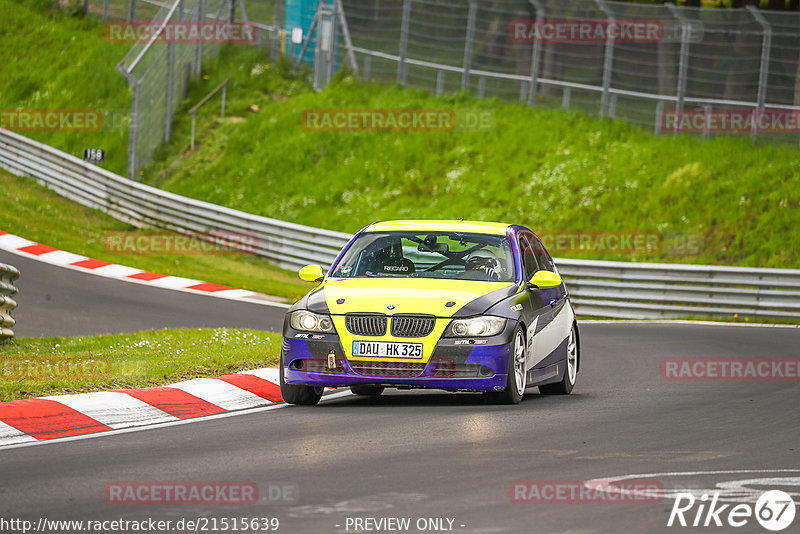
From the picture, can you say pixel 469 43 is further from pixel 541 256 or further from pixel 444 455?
pixel 444 455

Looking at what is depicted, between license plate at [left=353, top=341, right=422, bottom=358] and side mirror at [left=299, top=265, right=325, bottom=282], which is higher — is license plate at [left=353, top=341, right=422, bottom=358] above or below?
below

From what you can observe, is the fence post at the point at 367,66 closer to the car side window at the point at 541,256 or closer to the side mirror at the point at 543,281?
the car side window at the point at 541,256

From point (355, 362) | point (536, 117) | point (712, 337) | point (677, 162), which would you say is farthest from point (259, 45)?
point (355, 362)

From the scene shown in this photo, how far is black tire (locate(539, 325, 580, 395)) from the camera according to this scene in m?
12.7

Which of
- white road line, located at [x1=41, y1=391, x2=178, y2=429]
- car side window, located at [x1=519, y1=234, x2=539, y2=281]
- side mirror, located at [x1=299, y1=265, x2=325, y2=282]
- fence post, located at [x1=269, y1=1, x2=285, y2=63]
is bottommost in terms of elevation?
white road line, located at [x1=41, y1=391, x2=178, y2=429]

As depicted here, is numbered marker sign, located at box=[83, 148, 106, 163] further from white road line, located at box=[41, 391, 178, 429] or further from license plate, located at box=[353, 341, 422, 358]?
license plate, located at box=[353, 341, 422, 358]

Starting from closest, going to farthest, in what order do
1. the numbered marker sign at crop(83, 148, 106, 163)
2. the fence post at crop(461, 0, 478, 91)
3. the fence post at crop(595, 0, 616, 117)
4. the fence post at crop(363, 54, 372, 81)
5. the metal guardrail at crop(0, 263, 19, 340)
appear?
the metal guardrail at crop(0, 263, 19, 340)
the fence post at crop(595, 0, 616, 117)
the numbered marker sign at crop(83, 148, 106, 163)
the fence post at crop(461, 0, 478, 91)
the fence post at crop(363, 54, 372, 81)

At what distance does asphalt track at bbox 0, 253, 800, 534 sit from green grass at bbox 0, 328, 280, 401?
55.4 inches

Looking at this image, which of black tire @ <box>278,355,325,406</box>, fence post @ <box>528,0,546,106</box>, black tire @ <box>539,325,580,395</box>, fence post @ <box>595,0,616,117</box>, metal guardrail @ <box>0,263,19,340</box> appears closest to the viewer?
black tire @ <box>278,355,325,406</box>

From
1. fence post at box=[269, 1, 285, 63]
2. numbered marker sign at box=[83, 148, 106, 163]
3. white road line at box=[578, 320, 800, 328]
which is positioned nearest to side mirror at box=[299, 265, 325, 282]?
white road line at box=[578, 320, 800, 328]

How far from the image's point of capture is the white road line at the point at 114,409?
393 inches

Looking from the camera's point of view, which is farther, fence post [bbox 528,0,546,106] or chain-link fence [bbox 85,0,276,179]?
chain-link fence [bbox 85,0,276,179]

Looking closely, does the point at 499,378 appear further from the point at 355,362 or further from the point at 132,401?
the point at 132,401

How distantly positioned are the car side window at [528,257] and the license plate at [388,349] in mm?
Answer: 1716
